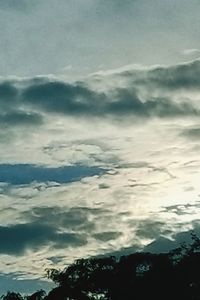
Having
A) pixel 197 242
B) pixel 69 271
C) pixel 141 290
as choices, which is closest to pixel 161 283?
pixel 141 290

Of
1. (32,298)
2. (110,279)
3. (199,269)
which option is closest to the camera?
(199,269)

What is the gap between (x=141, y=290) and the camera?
86875 millimetres

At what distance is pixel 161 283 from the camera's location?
284 feet

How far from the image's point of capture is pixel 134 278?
8806 centimetres

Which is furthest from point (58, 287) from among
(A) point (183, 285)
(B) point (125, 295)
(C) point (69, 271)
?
(A) point (183, 285)

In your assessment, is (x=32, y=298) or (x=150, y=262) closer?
(x=150, y=262)

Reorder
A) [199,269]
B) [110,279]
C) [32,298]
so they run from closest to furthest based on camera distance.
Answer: [199,269], [110,279], [32,298]

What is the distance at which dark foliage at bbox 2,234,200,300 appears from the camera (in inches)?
3383

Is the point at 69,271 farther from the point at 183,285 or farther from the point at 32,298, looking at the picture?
the point at 183,285

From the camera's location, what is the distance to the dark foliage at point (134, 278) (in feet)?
282

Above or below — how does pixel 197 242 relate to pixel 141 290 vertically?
above

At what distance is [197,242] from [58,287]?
2146 centimetres

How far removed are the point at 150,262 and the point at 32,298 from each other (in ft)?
69.7

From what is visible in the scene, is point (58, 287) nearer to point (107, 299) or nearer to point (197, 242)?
point (107, 299)
